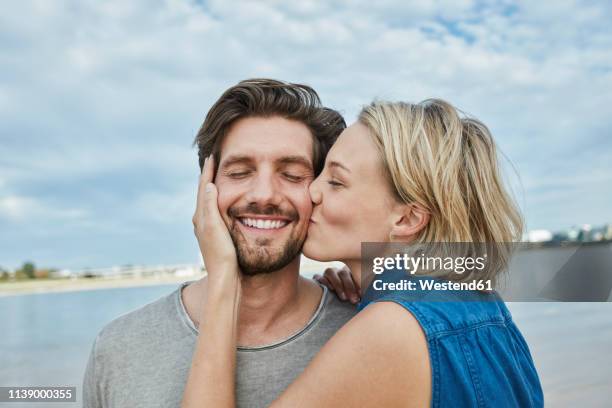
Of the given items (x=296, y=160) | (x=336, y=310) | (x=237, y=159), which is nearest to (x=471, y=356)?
(x=336, y=310)

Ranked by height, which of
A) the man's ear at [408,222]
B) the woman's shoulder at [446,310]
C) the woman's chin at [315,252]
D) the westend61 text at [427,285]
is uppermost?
the man's ear at [408,222]

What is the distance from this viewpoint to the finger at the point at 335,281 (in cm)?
300

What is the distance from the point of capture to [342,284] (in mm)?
3027

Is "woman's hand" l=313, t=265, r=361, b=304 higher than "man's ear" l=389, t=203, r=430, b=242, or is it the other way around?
"man's ear" l=389, t=203, r=430, b=242

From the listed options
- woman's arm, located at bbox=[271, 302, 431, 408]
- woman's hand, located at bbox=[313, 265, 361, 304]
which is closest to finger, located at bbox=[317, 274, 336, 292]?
woman's hand, located at bbox=[313, 265, 361, 304]

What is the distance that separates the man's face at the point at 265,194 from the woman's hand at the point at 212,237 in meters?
0.06

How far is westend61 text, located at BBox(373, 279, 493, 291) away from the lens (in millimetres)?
2188

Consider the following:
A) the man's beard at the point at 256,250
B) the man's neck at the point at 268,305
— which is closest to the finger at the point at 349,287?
the man's neck at the point at 268,305

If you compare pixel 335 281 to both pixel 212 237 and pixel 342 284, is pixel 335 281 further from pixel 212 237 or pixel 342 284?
pixel 212 237

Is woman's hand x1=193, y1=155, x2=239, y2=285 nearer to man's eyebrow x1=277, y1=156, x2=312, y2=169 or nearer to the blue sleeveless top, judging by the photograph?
man's eyebrow x1=277, y1=156, x2=312, y2=169

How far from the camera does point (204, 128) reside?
3186mm

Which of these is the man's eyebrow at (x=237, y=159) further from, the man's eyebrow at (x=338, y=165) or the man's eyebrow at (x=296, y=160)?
the man's eyebrow at (x=338, y=165)

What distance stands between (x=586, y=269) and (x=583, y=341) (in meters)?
4.85

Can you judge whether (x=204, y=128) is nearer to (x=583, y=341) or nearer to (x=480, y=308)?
(x=480, y=308)
